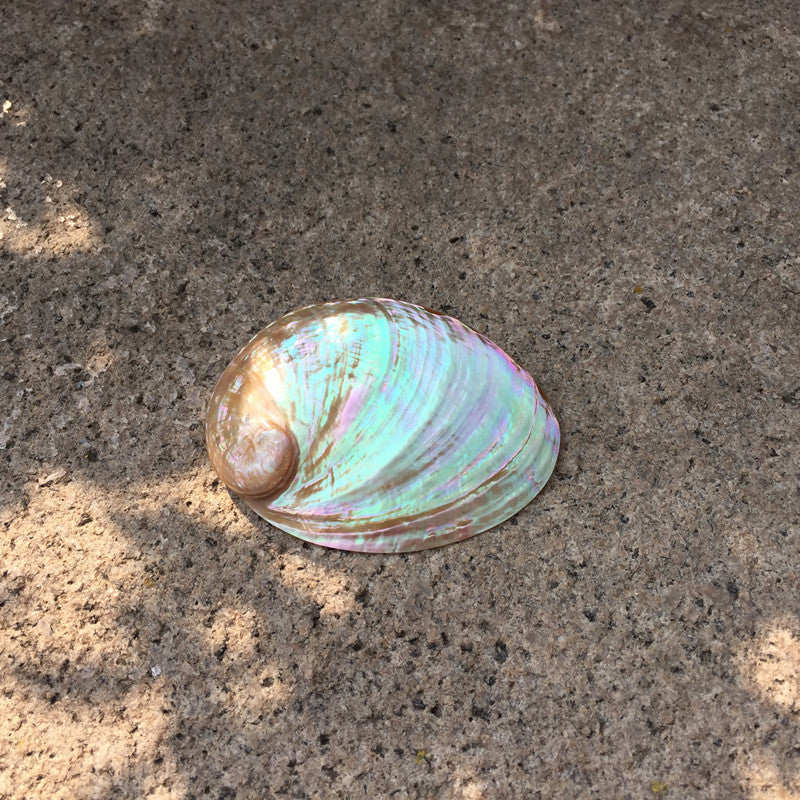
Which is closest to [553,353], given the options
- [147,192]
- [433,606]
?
[433,606]

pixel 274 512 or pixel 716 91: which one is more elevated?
pixel 716 91

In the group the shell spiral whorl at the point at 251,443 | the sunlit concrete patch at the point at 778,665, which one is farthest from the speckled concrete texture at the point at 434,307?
the shell spiral whorl at the point at 251,443

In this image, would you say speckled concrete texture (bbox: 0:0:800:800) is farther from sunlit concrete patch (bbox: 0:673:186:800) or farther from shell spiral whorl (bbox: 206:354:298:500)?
shell spiral whorl (bbox: 206:354:298:500)

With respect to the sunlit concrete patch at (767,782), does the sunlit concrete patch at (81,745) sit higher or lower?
lower

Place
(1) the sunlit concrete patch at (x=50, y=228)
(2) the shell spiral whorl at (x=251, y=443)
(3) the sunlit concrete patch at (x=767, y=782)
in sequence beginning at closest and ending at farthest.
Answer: (3) the sunlit concrete patch at (x=767, y=782), (2) the shell spiral whorl at (x=251, y=443), (1) the sunlit concrete patch at (x=50, y=228)

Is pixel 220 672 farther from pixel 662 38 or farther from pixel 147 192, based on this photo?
pixel 662 38

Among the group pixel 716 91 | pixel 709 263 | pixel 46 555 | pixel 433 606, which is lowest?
pixel 46 555

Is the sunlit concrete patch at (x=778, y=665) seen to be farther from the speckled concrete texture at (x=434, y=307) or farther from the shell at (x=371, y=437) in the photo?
the shell at (x=371, y=437)
